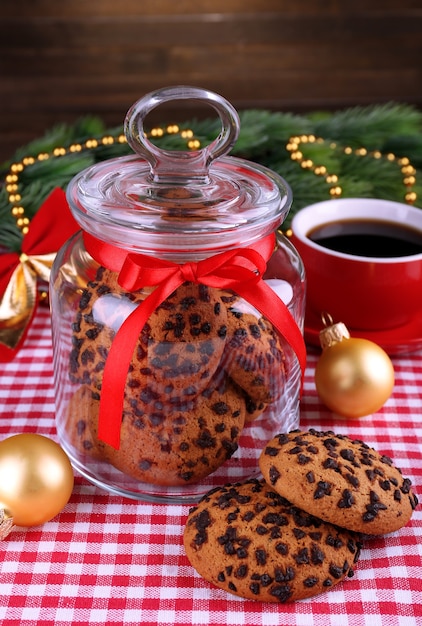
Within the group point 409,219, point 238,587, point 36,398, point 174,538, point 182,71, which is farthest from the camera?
point 182,71

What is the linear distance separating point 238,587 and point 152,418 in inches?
7.9

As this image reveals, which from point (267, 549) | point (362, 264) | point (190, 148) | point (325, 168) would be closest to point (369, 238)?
point (362, 264)

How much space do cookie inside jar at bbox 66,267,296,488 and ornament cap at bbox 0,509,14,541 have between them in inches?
5.3

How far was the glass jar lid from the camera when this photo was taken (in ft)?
2.64

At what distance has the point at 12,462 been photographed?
33.6 inches

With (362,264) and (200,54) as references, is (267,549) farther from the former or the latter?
(200,54)

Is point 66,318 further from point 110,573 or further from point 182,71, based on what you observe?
point 182,71

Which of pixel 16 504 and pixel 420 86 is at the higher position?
pixel 16 504

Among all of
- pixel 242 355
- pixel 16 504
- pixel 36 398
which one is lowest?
pixel 36 398

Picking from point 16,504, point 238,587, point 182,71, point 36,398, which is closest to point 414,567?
point 238,587

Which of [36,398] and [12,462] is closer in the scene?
[12,462]

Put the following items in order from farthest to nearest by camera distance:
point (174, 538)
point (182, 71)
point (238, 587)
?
point (182, 71) → point (174, 538) → point (238, 587)

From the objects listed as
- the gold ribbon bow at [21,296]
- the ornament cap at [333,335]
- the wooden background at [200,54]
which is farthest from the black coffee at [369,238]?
the wooden background at [200,54]

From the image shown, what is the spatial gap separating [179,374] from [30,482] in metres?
0.19
